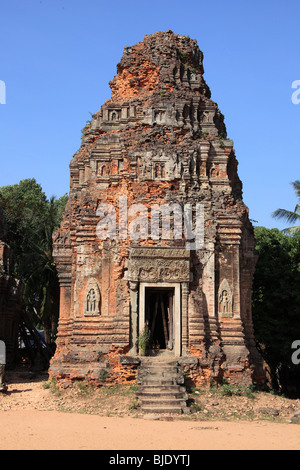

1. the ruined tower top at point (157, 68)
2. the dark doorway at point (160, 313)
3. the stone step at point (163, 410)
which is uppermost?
the ruined tower top at point (157, 68)

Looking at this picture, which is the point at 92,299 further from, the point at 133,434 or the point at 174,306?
the point at 133,434

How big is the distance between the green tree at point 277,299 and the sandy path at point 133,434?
11106mm

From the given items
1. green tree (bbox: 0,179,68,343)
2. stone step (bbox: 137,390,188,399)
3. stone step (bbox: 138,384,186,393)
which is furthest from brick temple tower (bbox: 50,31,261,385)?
green tree (bbox: 0,179,68,343)

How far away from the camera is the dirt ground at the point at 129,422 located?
959 centimetres

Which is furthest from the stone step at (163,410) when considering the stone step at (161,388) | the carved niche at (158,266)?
the carved niche at (158,266)

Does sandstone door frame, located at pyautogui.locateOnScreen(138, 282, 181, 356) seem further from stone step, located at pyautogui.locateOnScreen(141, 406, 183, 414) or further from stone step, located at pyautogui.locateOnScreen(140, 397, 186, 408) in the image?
stone step, located at pyautogui.locateOnScreen(141, 406, 183, 414)

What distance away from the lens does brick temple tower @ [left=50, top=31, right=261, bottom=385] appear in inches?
598

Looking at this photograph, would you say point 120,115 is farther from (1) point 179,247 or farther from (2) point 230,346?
(2) point 230,346

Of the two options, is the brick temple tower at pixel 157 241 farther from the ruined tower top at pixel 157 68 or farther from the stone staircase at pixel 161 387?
the stone staircase at pixel 161 387

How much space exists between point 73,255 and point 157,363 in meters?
4.59

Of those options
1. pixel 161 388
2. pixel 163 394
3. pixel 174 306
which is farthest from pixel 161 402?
pixel 174 306

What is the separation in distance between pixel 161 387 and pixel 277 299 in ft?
37.2
